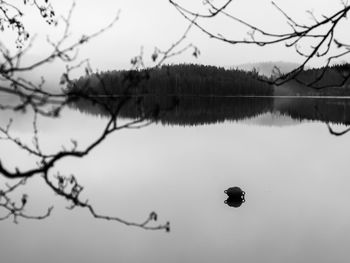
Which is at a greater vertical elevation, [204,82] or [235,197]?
[204,82]

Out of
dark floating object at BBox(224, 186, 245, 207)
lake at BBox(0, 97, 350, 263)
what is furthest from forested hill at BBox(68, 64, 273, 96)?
dark floating object at BBox(224, 186, 245, 207)

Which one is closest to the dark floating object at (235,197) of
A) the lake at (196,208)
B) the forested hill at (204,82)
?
the lake at (196,208)

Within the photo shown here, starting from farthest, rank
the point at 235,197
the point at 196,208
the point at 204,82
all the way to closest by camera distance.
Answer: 1. the point at 204,82
2. the point at 235,197
3. the point at 196,208

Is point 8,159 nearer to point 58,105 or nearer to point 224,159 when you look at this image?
point 224,159

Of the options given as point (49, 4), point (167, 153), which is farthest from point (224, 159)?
point (49, 4)

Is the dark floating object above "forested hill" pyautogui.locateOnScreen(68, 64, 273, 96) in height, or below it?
below

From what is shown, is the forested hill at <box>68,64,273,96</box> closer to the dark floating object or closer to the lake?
the lake

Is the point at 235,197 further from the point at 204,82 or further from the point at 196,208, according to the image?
the point at 204,82

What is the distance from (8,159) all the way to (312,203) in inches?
724

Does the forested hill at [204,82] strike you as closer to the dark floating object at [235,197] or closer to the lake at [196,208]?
the lake at [196,208]

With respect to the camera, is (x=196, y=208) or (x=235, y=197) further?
(x=235, y=197)

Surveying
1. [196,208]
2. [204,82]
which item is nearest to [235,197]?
[196,208]

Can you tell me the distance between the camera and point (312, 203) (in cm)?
1802

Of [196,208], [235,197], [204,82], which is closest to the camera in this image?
[196,208]
